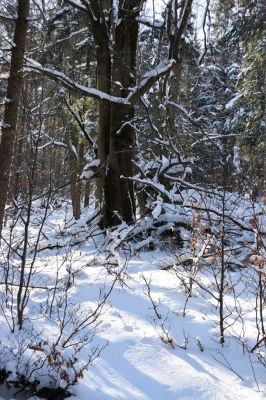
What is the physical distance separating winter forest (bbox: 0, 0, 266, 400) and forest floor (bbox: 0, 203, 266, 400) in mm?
15

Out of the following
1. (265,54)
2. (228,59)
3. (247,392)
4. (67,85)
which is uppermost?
(228,59)

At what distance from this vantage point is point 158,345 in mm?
3811

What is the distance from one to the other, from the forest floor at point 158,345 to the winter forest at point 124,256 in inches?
0.6

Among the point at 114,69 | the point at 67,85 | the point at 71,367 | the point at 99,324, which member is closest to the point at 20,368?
the point at 71,367

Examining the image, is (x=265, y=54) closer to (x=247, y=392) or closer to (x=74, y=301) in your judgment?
(x=74, y=301)

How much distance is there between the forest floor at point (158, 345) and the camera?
3.17 meters

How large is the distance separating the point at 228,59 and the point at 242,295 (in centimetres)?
2398

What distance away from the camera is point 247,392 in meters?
3.07

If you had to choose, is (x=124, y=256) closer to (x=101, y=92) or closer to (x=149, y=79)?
(x=101, y=92)

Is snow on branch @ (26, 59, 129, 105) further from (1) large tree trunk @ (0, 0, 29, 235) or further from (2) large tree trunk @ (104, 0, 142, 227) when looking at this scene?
(1) large tree trunk @ (0, 0, 29, 235)

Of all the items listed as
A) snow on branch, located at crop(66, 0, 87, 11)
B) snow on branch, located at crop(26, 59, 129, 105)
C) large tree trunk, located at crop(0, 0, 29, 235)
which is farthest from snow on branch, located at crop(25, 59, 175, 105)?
snow on branch, located at crop(66, 0, 87, 11)

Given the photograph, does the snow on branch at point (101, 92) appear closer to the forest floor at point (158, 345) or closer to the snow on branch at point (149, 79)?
the snow on branch at point (149, 79)

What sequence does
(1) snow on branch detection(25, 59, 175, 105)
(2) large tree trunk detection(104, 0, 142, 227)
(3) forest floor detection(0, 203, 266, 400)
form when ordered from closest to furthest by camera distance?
1. (3) forest floor detection(0, 203, 266, 400)
2. (1) snow on branch detection(25, 59, 175, 105)
3. (2) large tree trunk detection(104, 0, 142, 227)

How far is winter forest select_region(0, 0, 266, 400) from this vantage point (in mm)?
3346
